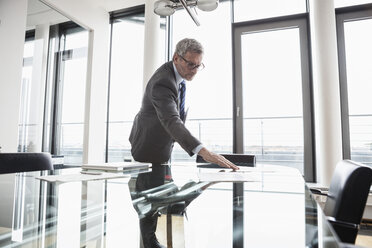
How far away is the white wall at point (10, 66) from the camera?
225cm

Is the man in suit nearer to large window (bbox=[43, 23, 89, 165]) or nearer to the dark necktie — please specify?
the dark necktie

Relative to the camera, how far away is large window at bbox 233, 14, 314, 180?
112 inches

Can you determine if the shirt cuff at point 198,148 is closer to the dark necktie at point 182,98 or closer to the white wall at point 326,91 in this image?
the dark necktie at point 182,98

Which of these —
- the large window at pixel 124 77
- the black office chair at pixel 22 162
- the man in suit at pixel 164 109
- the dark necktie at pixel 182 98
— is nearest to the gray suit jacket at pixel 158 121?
the man in suit at pixel 164 109

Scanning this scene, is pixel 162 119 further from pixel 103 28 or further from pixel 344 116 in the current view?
pixel 103 28

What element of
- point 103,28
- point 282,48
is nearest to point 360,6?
point 282,48

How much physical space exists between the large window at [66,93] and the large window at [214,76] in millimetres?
1279

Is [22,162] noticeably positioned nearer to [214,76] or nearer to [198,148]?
[198,148]

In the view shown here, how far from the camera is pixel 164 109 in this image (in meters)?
1.29

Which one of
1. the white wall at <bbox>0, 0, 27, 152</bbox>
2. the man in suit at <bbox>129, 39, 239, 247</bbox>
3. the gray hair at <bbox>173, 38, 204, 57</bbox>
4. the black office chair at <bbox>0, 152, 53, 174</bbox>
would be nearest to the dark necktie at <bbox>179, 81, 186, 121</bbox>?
the man in suit at <bbox>129, 39, 239, 247</bbox>

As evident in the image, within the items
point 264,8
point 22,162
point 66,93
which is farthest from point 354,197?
point 66,93

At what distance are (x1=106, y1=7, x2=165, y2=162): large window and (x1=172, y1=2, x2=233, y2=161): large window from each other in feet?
1.93

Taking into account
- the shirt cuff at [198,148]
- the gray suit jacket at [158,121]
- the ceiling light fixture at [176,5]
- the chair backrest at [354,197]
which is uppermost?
the ceiling light fixture at [176,5]

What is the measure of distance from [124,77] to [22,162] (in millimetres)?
2467
